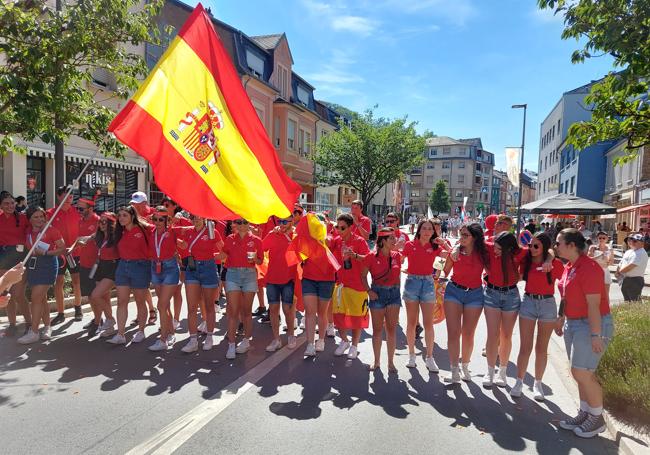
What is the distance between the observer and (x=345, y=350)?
244 inches

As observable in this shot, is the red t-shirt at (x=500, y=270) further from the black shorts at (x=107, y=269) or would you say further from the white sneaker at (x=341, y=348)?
the black shorts at (x=107, y=269)

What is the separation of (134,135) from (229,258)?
2120 millimetres

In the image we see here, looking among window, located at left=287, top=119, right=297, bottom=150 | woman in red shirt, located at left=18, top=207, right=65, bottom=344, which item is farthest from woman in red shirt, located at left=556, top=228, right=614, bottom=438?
window, located at left=287, top=119, right=297, bottom=150

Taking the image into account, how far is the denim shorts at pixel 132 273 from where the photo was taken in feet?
19.9

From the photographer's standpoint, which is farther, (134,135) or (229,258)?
(229,258)

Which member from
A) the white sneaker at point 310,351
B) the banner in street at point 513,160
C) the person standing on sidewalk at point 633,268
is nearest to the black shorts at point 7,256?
the white sneaker at point 310,351

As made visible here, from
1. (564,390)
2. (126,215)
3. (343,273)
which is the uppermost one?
(126,215)

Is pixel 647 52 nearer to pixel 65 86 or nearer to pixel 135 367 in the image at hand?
pixel 135 367

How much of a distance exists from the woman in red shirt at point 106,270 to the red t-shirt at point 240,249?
5.60 ft

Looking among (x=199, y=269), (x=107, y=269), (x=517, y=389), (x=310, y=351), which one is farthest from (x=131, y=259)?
(x=517, y=389)

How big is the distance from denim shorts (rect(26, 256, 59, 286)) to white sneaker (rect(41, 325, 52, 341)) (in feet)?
2.22

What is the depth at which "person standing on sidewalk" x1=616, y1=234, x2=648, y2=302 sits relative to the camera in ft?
26.2

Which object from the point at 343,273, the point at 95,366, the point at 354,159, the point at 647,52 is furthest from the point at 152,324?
the point at 354,159

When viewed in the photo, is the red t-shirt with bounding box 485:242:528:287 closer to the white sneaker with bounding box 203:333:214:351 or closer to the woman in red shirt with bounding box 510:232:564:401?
the woman in red shirt with bounding box 510:232:564:401
